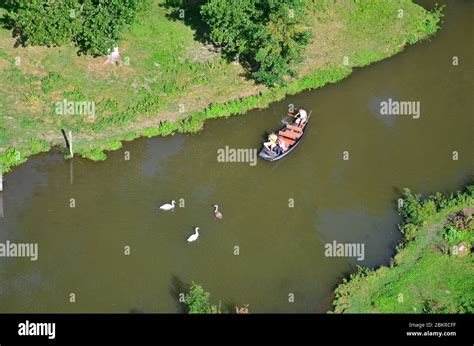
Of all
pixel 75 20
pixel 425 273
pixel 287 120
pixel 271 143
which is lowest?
pixel 425 273

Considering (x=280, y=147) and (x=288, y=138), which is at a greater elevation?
(x=288, y=138)

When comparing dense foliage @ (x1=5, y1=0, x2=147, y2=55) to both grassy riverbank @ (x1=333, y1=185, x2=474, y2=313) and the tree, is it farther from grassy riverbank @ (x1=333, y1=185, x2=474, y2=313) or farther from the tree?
grassy riverbank @ (x1=333, y1=185, x2=474, y2=313)

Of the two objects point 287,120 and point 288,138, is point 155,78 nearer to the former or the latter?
point 287,120

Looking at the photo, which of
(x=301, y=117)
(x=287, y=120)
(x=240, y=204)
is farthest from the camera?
(x=287, y=120)

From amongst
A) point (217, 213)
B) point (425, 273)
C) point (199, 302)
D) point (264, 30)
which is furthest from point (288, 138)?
point (199, 302)
